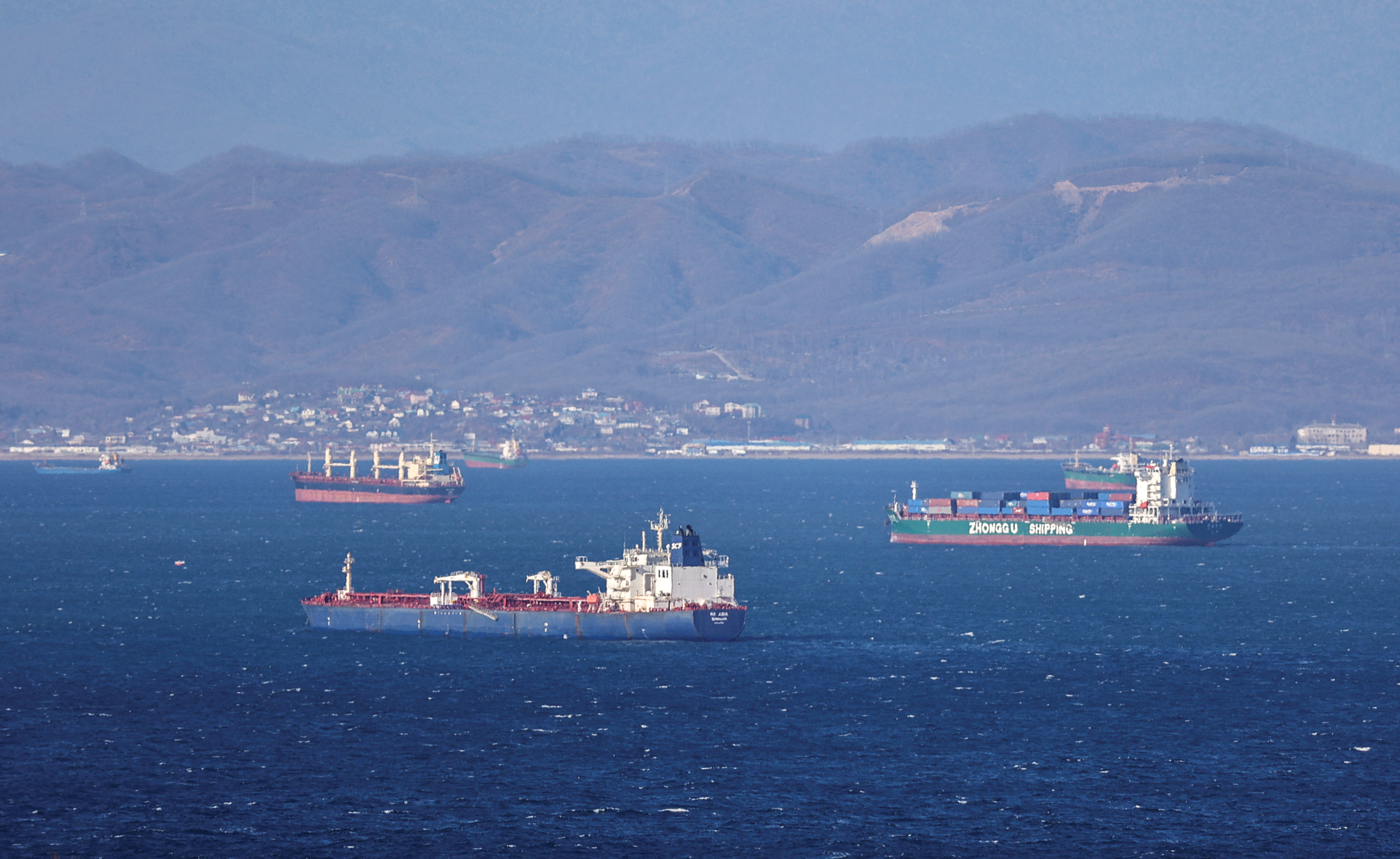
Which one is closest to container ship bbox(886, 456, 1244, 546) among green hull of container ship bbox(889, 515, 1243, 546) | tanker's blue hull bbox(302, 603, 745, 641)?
green hull of container ship bbox(889, 515, 1243, 546)

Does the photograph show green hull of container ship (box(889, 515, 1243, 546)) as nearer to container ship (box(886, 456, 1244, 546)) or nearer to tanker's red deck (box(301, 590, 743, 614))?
container ship (box(886, 456, 1244, 546))

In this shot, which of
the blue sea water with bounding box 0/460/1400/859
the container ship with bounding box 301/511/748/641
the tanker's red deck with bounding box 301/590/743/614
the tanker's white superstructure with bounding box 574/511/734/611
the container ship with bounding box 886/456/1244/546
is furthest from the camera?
the container ship with bounding box 886/456/1244/546

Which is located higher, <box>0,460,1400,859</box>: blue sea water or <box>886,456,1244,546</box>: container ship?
<box>886,456,1244,546</box>: container ship

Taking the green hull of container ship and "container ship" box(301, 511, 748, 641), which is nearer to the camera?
"container ship" box(301, 511, 748, 641)

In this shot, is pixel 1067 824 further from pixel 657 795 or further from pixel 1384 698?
pixel 1384 698

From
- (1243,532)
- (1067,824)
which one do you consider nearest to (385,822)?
(1067,824)

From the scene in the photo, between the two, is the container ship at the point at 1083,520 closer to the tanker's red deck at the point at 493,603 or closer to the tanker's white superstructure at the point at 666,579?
the tanker's red deck at the point at 493,603

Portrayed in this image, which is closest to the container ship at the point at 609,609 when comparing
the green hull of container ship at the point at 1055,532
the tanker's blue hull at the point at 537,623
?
the tanker's blue hull at the point at 537,623
